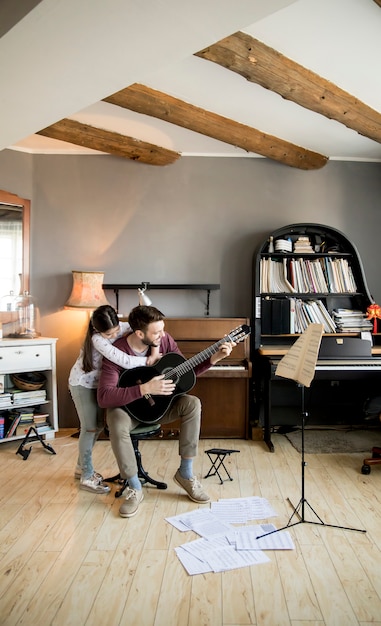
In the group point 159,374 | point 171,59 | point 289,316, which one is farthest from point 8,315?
point 171,59

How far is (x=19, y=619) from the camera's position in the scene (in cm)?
194

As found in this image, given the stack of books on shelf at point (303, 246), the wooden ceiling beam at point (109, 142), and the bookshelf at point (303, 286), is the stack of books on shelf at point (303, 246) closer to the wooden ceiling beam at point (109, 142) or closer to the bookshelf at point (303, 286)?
the bookshelf at point (303, 286)

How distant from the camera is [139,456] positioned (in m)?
3.30

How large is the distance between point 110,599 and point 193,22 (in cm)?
209

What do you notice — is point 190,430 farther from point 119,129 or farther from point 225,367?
point 119,129

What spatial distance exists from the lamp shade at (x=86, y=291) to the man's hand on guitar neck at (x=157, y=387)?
1632mm

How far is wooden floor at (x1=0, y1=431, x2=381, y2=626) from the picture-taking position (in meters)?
1.99

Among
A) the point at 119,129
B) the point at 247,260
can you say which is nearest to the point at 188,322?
the point at 247,260

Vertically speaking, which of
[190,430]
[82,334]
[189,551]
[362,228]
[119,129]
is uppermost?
[119,129]

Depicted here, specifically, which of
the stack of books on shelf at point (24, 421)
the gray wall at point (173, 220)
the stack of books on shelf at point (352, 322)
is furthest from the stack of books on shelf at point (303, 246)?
the stack of books on shelf at point (24, 421)

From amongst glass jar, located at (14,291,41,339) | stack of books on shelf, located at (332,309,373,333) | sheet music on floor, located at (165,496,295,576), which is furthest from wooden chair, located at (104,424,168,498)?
stack of books on shelf, located at (332,309,373,333)

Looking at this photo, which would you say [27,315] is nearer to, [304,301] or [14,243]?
[14,243]

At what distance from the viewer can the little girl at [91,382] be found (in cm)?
315

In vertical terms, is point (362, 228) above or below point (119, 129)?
below
